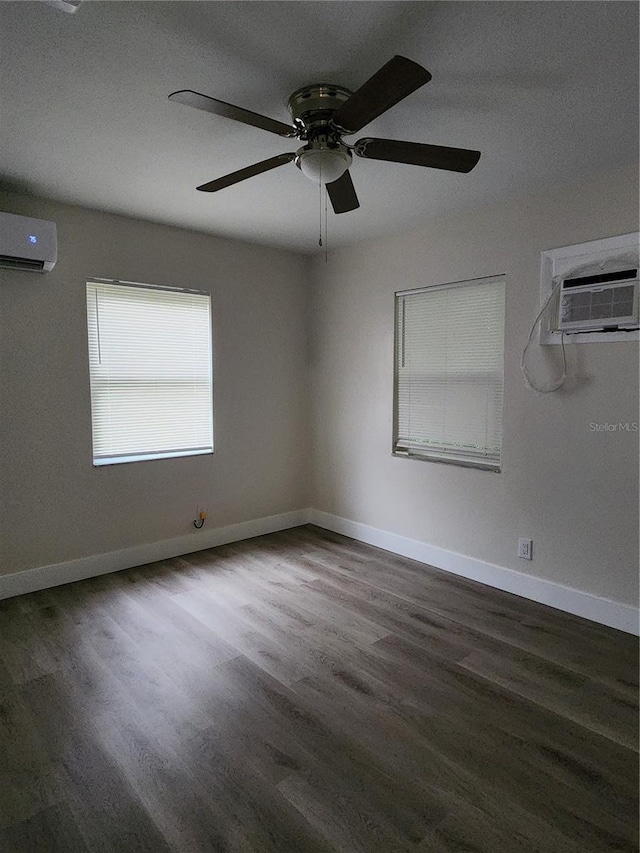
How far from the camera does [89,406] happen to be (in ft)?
11.3

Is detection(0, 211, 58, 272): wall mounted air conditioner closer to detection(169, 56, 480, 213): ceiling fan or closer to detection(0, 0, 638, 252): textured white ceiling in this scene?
detection(0, 0, 638, 252): textured white ceiling

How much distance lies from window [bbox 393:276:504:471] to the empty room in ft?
0.08

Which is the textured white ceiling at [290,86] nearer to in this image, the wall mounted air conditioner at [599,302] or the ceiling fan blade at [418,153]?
the ceiling fan blade at [418,153]

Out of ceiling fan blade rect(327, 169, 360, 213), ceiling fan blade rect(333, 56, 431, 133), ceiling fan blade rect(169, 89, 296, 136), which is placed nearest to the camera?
ceiling fan blade rect(333, 56, 431, 133)

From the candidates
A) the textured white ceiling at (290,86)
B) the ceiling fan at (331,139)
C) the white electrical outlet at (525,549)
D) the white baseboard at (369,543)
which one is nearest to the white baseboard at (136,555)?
the white baseboard at (369,543)

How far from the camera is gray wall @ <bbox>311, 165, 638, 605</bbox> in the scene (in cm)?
277

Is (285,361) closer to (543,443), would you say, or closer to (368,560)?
(368,560)

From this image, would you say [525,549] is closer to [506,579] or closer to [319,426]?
[506,579]

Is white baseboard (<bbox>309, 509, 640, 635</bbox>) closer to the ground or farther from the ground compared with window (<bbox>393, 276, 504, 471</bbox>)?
closer to the ground

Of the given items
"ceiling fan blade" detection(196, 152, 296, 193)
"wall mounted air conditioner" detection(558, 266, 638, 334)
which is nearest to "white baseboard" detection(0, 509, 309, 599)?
"ceiling fan blade" detection(196, 152, 296, 193)

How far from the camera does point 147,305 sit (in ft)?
12.2

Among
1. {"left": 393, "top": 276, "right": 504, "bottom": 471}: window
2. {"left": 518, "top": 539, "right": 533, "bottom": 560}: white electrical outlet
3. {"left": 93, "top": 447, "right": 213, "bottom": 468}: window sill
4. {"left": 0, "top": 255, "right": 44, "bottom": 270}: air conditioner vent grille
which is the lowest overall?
{"left": 518, "top": 539, "right": 533, "bottom": 560}: white electrical outlet

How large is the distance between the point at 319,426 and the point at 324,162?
116 inches

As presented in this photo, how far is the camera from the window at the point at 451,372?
3.37 metres
